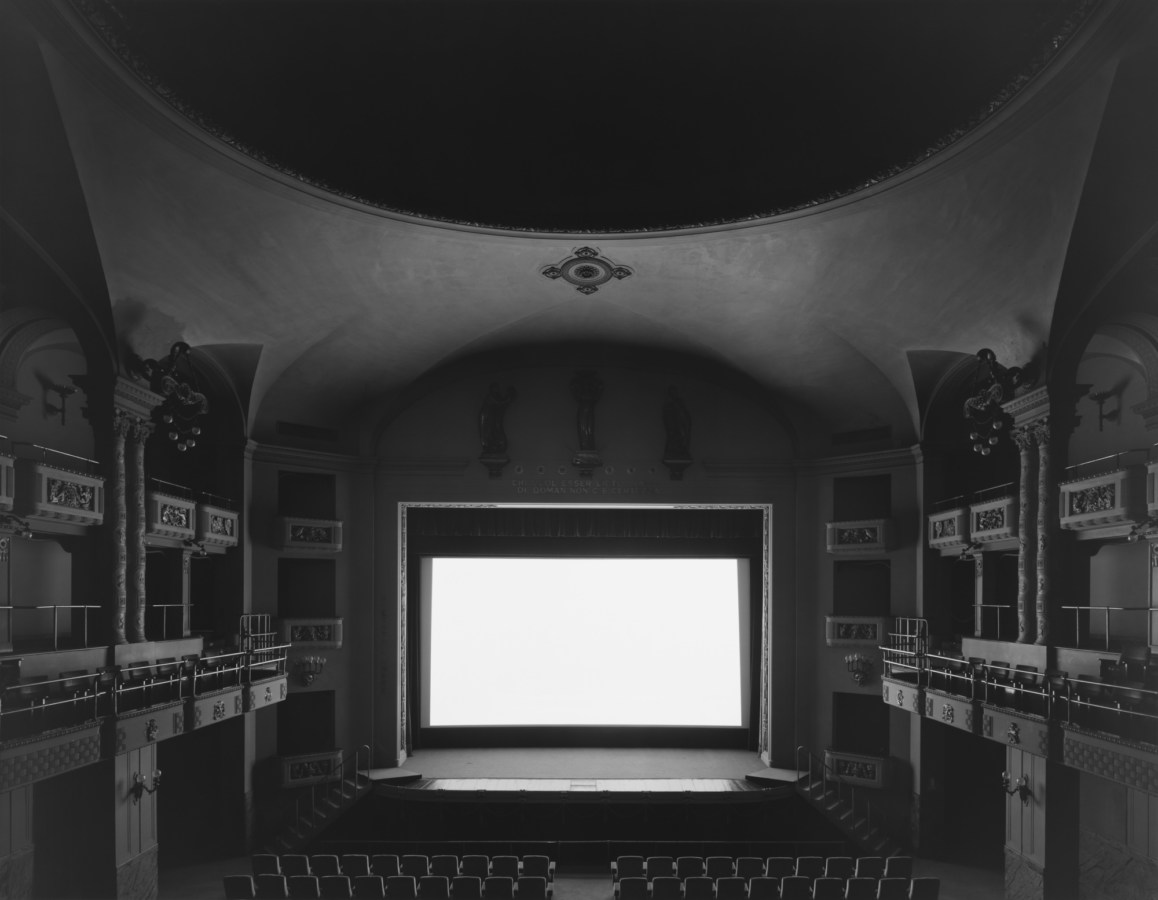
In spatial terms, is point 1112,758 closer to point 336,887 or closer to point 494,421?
point 336,887

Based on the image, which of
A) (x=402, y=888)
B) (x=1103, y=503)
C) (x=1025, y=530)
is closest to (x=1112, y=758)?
(x=1103, y=503)

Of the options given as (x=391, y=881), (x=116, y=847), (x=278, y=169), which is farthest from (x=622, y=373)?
(x=116, y=847)

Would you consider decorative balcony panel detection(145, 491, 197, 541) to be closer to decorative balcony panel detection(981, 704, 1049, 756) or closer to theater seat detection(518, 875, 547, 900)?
theater seat detection(518, 875, 547, 900)

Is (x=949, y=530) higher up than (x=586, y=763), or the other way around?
(x=949, y=530)

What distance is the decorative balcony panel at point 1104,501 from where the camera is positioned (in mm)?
10578

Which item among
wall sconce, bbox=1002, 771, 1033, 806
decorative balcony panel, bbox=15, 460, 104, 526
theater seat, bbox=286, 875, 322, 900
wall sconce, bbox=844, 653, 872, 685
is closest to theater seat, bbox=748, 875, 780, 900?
wall sconce, bbox=1002, 771, 1033, 806

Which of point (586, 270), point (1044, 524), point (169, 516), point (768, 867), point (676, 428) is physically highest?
point (586, 270)

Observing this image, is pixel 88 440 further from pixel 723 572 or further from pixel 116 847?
pixel 723 572

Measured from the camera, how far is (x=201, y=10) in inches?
345

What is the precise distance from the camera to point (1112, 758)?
948cm

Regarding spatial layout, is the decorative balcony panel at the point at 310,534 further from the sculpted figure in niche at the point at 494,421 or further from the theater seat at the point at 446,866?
the theater seat at the point at 446,866

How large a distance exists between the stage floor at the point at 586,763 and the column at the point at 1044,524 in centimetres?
712

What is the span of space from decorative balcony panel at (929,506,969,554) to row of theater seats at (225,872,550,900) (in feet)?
28.7

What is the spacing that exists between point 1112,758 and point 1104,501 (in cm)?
318
